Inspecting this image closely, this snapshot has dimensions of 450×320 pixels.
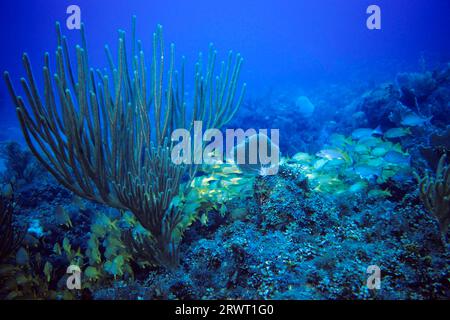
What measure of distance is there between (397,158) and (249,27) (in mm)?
137922

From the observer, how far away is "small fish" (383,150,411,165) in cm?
443

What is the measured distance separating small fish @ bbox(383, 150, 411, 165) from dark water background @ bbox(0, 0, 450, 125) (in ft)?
174

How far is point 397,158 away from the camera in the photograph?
4457 millimetres

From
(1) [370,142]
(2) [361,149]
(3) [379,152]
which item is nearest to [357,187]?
(3) [379,152]

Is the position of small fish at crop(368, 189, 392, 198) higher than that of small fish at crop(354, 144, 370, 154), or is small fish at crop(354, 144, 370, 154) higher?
small fish at crop(354, 144, 370, 154)

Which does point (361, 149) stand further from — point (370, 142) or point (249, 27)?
point (249, 27)

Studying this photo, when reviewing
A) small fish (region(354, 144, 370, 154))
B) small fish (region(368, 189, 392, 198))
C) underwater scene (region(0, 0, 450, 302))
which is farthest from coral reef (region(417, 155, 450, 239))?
small fish (region(354, 144, 370, 154))

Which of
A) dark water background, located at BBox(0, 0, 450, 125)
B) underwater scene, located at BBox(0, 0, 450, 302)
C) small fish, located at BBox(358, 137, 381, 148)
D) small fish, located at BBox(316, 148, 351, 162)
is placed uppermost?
dark water background, located at BBox(0, 0, 450, 125)

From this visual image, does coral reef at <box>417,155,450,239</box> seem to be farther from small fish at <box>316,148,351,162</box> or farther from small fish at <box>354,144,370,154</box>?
Answer: small fish at <box>354,144,370,154</box>

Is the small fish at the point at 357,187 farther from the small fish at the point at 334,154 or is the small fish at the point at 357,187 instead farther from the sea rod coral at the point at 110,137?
the sea rod coral at the point at 110,137

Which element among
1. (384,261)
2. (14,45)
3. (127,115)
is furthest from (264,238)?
(14,45)

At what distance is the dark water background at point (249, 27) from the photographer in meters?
62.4
